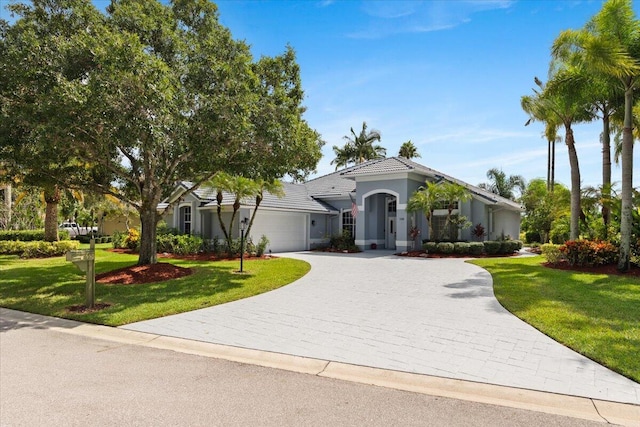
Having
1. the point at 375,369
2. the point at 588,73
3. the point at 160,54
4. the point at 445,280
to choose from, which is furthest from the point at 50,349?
the point at 588,73

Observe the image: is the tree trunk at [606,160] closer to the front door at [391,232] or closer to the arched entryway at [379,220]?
the arched entryway at [379,220]

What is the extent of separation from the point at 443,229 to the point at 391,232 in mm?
3653

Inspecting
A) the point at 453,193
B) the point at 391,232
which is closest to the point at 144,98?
the point at 453,193

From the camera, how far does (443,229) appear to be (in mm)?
22656

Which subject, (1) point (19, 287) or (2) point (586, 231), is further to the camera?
(2) point (586, 231)

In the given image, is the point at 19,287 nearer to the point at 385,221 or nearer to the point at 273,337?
the point at 273,337

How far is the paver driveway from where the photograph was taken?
4.73 meters

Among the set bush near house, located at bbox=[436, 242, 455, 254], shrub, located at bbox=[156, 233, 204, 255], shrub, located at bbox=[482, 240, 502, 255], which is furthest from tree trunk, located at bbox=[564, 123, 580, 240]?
shrub, located at bbox=[156, 233, 204, 255]

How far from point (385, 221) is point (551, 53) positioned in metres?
12.6

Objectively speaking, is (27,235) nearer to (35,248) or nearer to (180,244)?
(35,248)

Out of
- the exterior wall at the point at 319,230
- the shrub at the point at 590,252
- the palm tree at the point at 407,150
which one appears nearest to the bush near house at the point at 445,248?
the shrub at the point at 590,252

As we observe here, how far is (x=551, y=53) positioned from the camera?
55.6 ft

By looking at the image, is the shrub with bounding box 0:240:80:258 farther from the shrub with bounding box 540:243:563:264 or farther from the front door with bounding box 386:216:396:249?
the shrub with bounding box 540:243:563:264

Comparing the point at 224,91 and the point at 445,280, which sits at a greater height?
the point at 224,91
